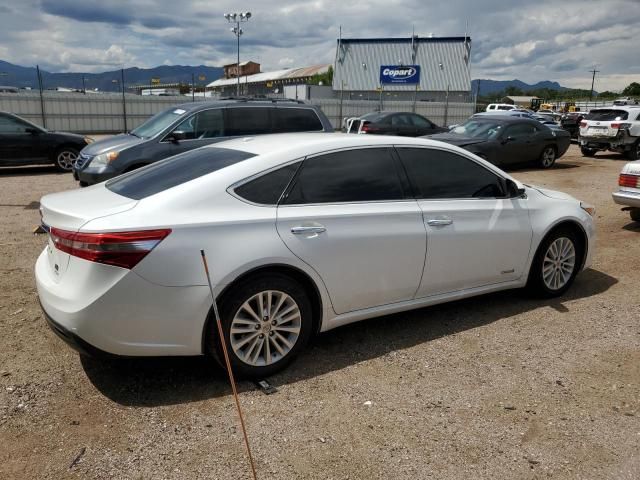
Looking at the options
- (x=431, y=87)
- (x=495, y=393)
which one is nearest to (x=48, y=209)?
(x=495, y=393)

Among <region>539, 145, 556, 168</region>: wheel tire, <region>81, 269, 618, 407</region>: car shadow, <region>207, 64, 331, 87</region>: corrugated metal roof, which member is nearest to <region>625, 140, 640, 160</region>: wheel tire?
<region>539, 145, 556, 168</region>: wheel tire

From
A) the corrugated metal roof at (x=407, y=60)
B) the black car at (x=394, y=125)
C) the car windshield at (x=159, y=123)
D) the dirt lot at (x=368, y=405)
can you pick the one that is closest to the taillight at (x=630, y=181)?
the dirt lot at (x=368, y=405)

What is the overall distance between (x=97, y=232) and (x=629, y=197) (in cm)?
737

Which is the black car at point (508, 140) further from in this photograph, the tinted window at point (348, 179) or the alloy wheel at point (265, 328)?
the alloy wheel at point (265, 328)

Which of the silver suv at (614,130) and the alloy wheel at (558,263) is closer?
the alloy wheel at (558,263)

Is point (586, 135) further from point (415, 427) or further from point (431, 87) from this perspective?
point (431, 87)

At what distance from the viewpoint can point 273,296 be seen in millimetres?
3488

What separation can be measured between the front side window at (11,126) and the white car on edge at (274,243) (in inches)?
399

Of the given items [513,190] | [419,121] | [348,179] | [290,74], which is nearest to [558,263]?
[513,190]

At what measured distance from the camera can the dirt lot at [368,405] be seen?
2809 millimetres

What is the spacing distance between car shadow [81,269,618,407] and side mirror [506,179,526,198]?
1004 mm

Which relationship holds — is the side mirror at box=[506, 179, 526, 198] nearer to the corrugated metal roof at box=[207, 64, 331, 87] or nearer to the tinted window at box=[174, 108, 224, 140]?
the tinted window at box=[174, 108, 224, 140]

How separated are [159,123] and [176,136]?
0.73 meters

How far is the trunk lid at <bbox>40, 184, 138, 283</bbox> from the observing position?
3238 millimetres
